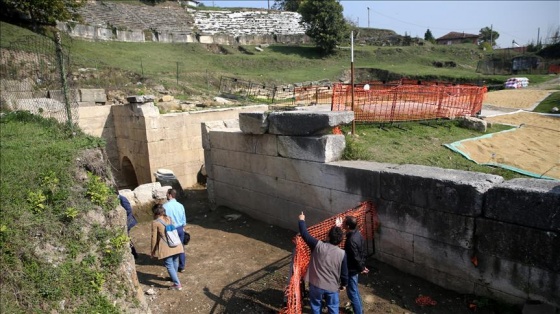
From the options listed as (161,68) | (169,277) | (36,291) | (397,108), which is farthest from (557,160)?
(161,68)

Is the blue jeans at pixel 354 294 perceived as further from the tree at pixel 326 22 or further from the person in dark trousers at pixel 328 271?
the tree at pixel 326 22

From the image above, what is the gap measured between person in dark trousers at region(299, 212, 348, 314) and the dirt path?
99 centimetres

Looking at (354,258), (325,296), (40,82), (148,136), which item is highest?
(40,82)

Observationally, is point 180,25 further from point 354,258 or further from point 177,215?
point 354,258

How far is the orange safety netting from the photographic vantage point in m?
4.70

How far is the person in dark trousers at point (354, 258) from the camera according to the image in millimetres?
4754

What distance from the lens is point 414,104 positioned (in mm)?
12898

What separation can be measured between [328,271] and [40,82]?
15032mm

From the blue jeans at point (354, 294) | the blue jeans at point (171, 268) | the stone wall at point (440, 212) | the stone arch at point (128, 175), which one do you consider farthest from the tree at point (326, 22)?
the blue jeans at point (354, 294)

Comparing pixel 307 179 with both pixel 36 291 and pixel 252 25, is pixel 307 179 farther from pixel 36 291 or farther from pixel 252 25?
pixel 252 25

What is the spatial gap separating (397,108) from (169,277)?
919 centimetres

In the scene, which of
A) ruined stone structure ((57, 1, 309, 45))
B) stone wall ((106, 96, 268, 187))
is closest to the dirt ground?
stone wall ((106, 96, 268, 187))

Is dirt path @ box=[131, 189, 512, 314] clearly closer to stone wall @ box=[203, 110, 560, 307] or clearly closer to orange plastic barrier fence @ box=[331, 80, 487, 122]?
stone wall @ box=[203, 110, 560, 307]

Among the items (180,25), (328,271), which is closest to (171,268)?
(328,271)
